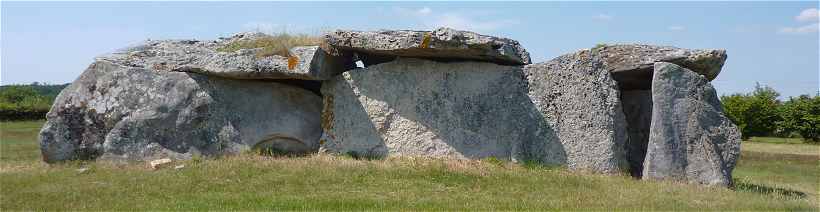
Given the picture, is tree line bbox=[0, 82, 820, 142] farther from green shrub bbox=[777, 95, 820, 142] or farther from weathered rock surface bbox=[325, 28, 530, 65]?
weathered rock surface bbox=[325, 28, 530, 65]

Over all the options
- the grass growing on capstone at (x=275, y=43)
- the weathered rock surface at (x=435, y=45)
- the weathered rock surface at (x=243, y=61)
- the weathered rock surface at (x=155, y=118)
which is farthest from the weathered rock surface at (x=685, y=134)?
the weathered rock surface at (x=155, y=118)

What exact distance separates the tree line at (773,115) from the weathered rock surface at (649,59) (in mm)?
25097

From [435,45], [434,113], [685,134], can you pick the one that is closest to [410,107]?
[434,113]

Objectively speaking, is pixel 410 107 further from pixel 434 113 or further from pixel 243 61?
pixel 243 61

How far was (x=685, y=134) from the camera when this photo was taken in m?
13.0

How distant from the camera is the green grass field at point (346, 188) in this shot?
32.1 feet

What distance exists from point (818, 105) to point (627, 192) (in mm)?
29907

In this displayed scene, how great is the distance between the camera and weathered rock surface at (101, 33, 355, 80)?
13.5 m

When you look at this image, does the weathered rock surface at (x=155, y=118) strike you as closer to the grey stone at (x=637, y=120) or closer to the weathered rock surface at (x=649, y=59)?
the weathered rock surface at (x=649, y=59)

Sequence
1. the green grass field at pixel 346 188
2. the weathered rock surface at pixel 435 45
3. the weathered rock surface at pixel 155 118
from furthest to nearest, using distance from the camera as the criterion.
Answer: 1. the weathered rock surface at pixel 155 118
2. the weathered rock surface at pixel 435 45
3. the green grass field at pixel 346 188

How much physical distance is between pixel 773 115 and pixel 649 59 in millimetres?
29552

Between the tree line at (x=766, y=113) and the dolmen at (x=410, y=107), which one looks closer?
the dolmen at (x=410, y=107)

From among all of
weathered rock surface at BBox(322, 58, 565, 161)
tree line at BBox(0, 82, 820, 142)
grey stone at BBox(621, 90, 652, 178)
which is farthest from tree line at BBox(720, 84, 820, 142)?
weathered rock surface at BBox(322, 58, 565, 161)

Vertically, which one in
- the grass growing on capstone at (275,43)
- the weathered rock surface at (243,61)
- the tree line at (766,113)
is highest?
the grass growing on capstone at (275,43)
